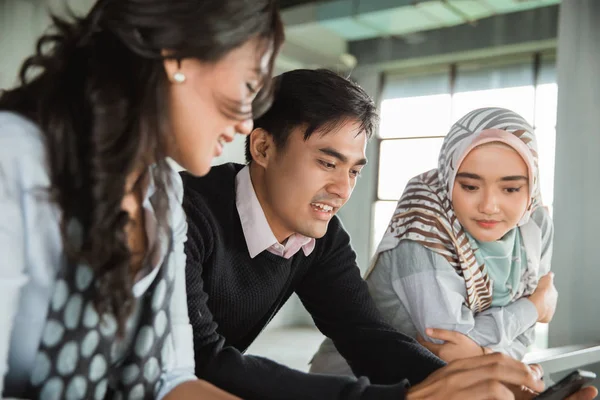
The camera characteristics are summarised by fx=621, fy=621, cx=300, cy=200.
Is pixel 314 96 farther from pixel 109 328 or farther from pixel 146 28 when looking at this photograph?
pixel 109 328

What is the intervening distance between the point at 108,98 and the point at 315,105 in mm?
713

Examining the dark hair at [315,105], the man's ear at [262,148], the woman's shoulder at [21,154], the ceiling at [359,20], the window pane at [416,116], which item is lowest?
the woman's shoulder at [21,154]

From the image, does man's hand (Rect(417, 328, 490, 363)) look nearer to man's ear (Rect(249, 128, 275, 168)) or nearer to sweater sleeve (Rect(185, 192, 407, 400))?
sweater sleeve (Rect(185, 192, 407, 400))

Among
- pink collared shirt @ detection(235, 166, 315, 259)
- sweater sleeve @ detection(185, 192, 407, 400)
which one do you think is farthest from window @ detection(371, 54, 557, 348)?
sweater sleeve @ detection(185, 192, 407, 400)

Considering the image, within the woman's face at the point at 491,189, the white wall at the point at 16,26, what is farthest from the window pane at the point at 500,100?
the woman's face at the point at 491,189

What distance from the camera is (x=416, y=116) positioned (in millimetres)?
7020

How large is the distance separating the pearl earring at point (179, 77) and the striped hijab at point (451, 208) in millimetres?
811

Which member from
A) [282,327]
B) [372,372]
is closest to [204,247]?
[372,372]

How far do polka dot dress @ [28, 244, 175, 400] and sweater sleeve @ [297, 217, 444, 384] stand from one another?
1.91 feet

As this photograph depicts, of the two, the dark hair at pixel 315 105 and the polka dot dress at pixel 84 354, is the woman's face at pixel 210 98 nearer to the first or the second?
the polka dot dress at pixel 84 354

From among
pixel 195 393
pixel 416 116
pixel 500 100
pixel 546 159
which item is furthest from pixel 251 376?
pixel 416 116

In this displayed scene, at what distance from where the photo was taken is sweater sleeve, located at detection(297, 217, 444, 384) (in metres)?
1.26

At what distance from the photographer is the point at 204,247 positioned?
1.22m

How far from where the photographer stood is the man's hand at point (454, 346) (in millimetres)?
1356
